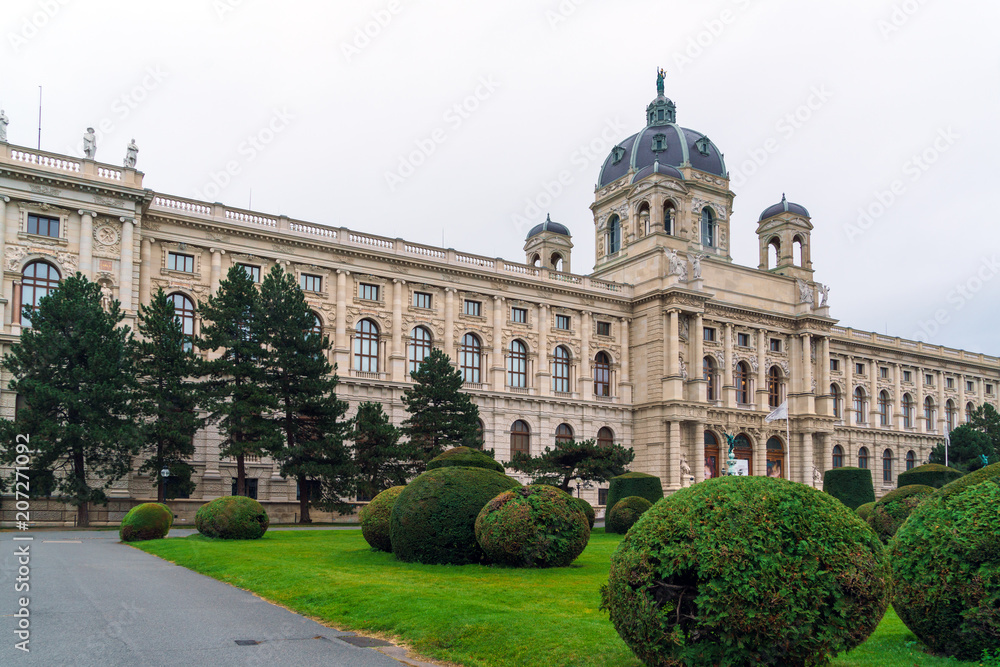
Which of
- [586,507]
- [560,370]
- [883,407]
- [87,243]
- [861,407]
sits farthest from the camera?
[883,407]

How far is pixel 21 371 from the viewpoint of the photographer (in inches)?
1406

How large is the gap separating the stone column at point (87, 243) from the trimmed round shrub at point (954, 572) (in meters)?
41.7

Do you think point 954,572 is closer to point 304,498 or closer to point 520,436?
point 304,498

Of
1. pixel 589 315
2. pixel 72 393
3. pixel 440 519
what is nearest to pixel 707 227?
pixel 589 315

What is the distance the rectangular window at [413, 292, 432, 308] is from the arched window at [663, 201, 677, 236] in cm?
2321

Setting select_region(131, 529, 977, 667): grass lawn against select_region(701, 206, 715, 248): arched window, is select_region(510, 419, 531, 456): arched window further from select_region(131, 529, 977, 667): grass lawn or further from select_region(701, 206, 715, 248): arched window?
select_region(131, 529, 977, 667): grass lawn

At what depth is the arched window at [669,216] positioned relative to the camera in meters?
68.6

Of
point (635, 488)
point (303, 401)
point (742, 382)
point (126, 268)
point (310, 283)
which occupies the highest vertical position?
point (310, 283)

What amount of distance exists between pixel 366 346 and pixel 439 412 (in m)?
10.7

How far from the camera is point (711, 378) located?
219 ft

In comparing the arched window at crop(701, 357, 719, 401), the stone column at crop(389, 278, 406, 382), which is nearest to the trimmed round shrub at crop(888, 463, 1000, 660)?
the stone column at crop(389, 278, 406, 382)

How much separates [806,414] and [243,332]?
48.8 m

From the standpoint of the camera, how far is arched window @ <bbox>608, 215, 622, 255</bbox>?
7919cm

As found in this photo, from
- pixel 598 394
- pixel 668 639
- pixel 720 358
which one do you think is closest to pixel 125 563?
pixel 668 639
